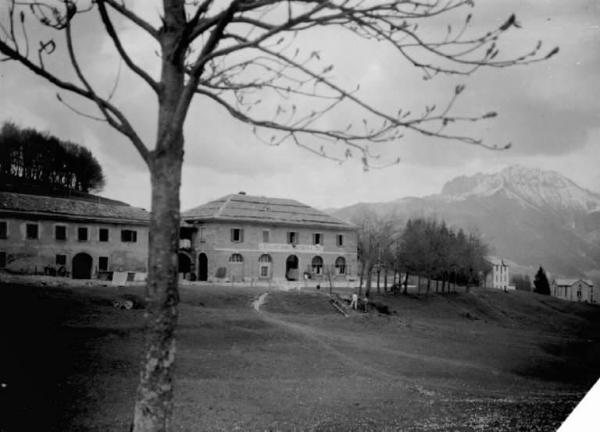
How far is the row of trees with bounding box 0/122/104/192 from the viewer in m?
5.15

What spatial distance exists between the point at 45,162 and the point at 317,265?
1972 cm

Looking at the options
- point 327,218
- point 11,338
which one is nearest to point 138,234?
point 11,338

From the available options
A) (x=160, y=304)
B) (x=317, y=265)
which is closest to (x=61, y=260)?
(x=160, y=304)

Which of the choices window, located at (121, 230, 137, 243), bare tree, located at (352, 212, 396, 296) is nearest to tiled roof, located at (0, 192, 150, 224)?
window, located at (121, 230, 137, 243)

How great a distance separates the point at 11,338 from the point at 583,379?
7.94 metres

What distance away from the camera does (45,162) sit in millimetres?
5711

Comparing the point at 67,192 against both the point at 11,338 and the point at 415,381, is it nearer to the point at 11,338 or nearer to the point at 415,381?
the point at 11,338

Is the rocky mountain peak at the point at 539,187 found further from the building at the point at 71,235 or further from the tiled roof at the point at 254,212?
the tiled roof at the point at 254,212

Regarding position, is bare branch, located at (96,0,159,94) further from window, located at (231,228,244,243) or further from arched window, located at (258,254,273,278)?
arched window, located at (258,254,273,278)

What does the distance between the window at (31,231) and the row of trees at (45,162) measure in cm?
54

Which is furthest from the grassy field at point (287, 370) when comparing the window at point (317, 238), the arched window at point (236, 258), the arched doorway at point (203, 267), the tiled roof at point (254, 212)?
the window at point (317, 238)

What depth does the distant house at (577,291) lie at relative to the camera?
7.54 m

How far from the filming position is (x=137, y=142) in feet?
10.8

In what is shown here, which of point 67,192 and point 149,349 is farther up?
point 67,192
